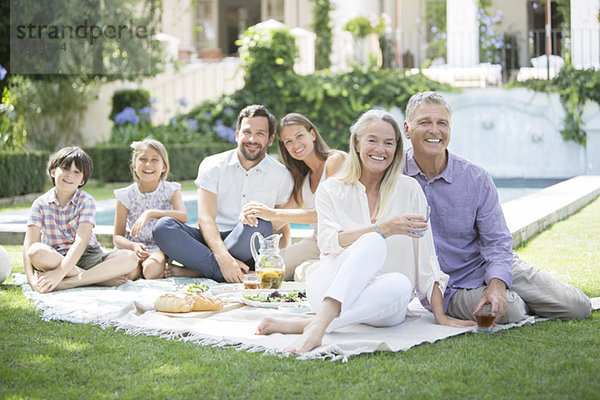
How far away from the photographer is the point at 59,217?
4.69 m

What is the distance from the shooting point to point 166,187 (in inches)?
212

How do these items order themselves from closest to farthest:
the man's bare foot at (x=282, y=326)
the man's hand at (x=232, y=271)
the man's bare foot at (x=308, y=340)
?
the man's bare foot at (x=308, y=340)
the man's bare foot at (x=282, y=326)
the man's hand at (x=232, y=271)

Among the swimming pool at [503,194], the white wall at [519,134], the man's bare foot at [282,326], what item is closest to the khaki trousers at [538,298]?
the man's bare foot at [282,326]

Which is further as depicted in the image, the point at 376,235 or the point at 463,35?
the point at 463,35

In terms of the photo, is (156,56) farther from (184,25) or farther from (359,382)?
(359,382)

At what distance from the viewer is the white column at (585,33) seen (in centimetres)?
1485

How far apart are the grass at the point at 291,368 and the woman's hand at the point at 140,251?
1395 millimetres

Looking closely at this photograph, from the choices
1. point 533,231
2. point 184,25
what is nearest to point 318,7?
point 184,25

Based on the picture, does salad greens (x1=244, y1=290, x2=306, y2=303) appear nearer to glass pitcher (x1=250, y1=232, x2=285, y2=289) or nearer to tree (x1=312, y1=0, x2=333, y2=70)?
glass pitcher (x1=250, y1=232, x2=285, y2=289)

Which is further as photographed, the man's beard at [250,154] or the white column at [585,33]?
the white column at [585,33]

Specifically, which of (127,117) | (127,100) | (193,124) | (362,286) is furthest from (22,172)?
(362,286)

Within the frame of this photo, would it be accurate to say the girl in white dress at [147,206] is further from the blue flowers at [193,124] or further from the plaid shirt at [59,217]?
the blue flowers at [193,124]

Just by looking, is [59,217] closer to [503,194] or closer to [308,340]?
[308,340]

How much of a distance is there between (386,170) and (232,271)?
167 centimetres
